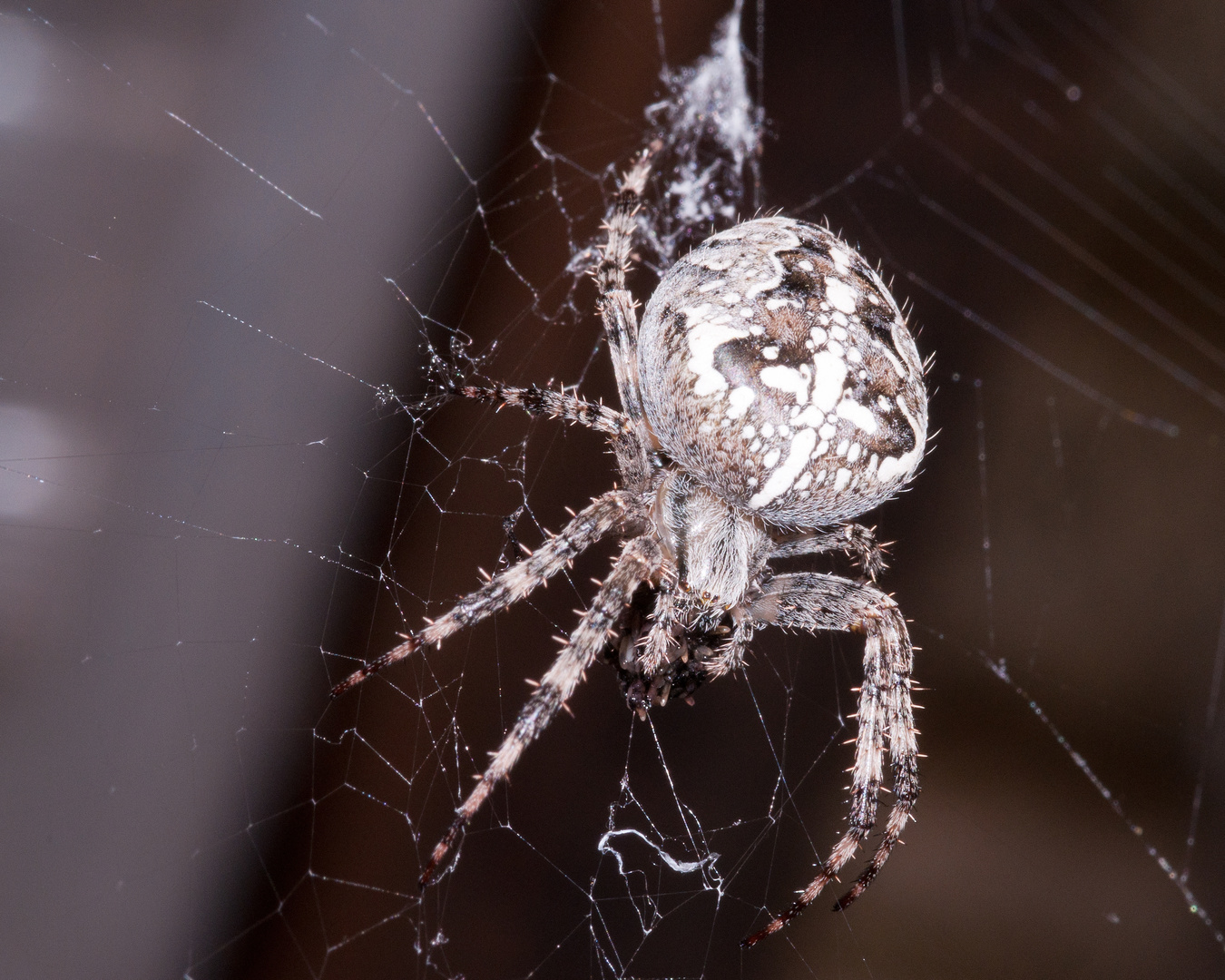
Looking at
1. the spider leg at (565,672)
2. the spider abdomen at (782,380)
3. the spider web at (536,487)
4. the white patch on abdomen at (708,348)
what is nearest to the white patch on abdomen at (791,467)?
the spider abdomen at (782,380)

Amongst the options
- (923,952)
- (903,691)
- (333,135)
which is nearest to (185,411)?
(333,135)

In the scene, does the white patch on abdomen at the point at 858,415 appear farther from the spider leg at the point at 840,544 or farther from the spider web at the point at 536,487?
the spider web at the point at 536,487

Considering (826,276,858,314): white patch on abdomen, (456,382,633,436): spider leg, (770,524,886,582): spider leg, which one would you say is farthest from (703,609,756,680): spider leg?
(826,276,858,314): white patch on abdomen

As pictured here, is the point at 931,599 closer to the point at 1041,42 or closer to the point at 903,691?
the point at 903,691

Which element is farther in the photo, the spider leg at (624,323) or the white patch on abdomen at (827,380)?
the spider leg at (624,323)

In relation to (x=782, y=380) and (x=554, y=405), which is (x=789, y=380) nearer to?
(x=782, y=380)

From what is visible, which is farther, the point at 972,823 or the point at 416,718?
the point at 972,823

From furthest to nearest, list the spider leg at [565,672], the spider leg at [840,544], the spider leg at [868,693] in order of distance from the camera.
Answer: the spider leg at [840,544]
the spider leg at [868,693]
the spider leg at [565,672]

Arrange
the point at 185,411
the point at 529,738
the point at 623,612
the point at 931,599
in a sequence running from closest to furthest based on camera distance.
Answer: the point at 529,738
the point at 623,612
the point at 185,411
the point at 931,599
